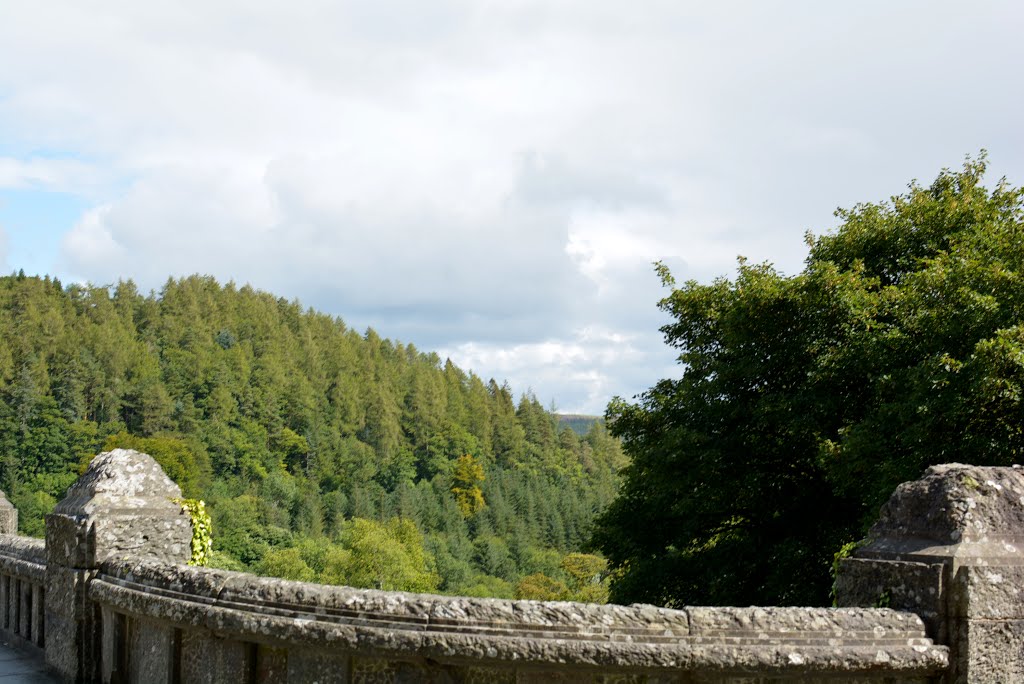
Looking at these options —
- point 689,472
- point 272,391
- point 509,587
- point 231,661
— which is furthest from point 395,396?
point 231,661

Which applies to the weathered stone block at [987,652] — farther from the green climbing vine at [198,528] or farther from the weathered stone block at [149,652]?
the green climbing vine at [198,528]

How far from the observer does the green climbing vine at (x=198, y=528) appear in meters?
6.52

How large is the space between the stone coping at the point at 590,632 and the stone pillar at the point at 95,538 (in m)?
1.92

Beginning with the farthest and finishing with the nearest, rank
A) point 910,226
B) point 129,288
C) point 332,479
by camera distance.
Result: point 129,288 → point 332,479 → point 910,226

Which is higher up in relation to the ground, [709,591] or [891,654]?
[891,654]

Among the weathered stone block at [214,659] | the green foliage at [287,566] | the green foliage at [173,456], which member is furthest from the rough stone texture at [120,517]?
the green foliage at [173,456]

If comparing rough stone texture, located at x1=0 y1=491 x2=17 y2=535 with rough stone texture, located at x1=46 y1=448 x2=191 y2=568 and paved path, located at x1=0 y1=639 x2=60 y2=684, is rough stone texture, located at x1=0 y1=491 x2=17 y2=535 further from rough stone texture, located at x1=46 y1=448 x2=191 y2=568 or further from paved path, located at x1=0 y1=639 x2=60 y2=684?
rough stone texture, located at x1=46 y1=448 x2=191 y2=568

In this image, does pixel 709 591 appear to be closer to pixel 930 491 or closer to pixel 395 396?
pixel 930 491

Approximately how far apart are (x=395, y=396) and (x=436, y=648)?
504ft

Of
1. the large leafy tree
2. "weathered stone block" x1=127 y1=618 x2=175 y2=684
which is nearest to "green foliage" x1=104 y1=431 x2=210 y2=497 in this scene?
the large leafy tree

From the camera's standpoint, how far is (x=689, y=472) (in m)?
16.7

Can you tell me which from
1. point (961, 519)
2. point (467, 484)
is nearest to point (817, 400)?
point (961, 519)

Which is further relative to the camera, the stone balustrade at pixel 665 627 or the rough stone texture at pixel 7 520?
the rough stone texture at pixel 7 520

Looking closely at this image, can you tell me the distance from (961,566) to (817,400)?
11057 mm
